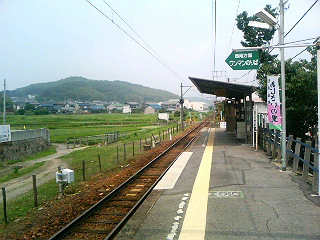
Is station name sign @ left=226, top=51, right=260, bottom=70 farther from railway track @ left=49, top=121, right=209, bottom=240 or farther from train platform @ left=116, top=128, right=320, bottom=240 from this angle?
railway track @ left=49, top=121, right=209, bottom=240

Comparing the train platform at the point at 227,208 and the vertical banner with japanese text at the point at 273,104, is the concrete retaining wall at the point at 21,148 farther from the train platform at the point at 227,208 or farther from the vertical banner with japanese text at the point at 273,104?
the vertical banner with japanese text at the point at 273,104

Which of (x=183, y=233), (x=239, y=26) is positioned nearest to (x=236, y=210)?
(x=183, y=233)

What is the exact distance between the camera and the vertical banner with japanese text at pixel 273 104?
1091 cm

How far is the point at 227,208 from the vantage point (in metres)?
6.29

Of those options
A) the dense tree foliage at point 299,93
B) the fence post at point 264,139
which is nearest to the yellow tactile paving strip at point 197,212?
the fence post at point 264,139

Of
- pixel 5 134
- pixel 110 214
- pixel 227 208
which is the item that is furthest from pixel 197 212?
pixel 5 134

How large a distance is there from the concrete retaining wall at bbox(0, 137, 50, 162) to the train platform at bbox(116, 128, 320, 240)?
675 inches

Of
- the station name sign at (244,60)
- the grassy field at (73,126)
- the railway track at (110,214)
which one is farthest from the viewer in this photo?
the grassy field at (73,126)

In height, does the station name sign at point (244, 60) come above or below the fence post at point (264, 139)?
above

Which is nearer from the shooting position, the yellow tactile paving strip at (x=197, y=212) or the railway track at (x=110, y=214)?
the yellow tactile paving strip at (x=197, y=212)

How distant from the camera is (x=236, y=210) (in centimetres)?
614

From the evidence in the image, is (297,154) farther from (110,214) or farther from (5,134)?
(5,134)

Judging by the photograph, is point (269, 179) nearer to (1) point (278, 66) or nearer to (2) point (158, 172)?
(2) point (158, 172)

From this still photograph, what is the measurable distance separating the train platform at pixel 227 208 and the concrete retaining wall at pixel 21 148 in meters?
17.1
